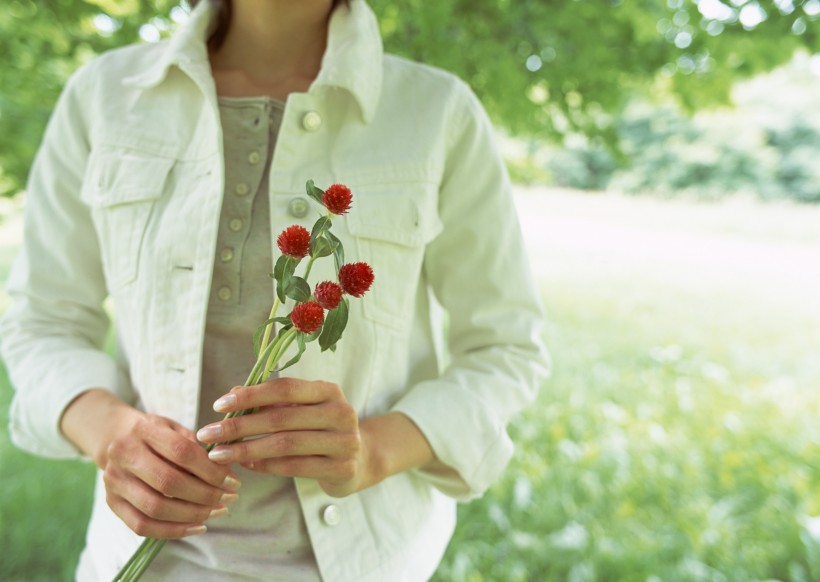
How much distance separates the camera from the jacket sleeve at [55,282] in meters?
1.09

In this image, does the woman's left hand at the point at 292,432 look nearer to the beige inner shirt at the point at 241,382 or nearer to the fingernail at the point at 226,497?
the fingernail at the point at 226,497

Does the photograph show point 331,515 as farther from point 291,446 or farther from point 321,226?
point 321,226

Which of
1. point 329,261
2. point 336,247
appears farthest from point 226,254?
point 336,247

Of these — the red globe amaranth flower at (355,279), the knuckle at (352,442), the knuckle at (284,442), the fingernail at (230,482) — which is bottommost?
the fingernail at (230,482)

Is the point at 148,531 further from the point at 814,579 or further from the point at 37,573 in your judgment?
the point at 814,579

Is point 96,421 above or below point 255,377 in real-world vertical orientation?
below

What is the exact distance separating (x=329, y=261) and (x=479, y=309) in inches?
11.7

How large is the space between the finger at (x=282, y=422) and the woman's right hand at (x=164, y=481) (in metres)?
0.07

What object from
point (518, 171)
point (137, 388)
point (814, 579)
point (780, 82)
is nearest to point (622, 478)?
point (814, 579)

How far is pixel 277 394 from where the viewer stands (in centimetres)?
73

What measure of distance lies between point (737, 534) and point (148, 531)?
2517 millimetres

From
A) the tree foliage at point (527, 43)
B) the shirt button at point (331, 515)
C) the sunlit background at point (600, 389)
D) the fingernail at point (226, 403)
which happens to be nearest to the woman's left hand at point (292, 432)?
the fingernail at point (226, 403)

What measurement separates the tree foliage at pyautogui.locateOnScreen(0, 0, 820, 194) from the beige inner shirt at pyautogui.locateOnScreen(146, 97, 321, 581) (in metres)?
1.28

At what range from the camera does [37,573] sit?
2.26 metres
